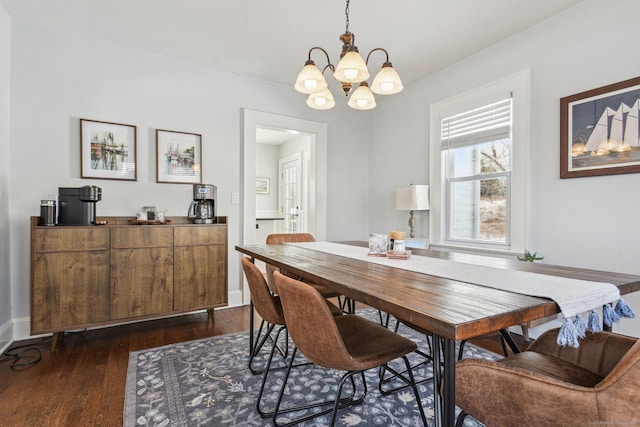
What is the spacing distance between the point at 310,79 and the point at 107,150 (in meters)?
2.18

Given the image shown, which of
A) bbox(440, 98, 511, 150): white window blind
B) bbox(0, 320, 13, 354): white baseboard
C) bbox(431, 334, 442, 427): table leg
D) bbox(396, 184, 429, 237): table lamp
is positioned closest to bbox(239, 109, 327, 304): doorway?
bbox(396, 184, 429, 237): table lamp

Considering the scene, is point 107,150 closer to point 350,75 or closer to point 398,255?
point 350,75

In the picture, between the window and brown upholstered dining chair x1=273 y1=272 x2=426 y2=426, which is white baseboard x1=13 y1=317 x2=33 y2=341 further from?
the window

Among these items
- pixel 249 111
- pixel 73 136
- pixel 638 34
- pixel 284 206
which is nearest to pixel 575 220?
pixel 638 34

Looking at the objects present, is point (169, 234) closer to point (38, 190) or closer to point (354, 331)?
point (38, 190)

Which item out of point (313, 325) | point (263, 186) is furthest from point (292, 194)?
point (313, 325)

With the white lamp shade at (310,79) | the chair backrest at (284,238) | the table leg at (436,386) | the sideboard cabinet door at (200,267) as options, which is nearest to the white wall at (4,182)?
the sideboard cabinet door at (200,267)

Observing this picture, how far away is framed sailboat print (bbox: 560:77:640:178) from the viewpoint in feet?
7.02

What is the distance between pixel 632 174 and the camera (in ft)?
7.04

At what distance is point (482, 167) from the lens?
3.18 m

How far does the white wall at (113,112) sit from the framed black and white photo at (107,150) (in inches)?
2.2

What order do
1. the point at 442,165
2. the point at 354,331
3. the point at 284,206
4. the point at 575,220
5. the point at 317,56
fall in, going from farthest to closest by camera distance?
the point at 284,206 < the point at 442,165 < the point at 317,56 < the point at 575,220 < the point at 354,331

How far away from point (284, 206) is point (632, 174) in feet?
18.9

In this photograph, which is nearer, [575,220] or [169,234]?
[575,220]
